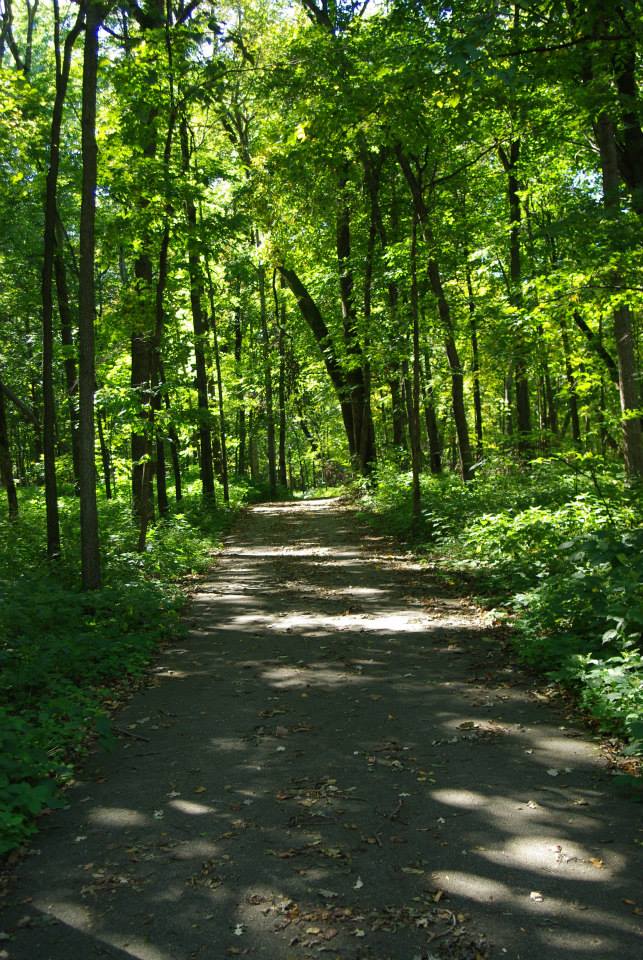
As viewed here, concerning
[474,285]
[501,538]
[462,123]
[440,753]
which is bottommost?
[440,753]

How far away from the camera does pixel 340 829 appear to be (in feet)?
12.9

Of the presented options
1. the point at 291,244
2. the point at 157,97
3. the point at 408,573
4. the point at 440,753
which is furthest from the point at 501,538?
the point at 291,244

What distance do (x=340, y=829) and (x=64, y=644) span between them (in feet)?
12.2

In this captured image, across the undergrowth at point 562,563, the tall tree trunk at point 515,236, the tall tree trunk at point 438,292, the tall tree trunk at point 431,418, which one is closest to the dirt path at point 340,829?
the undergrowth at point 562,563

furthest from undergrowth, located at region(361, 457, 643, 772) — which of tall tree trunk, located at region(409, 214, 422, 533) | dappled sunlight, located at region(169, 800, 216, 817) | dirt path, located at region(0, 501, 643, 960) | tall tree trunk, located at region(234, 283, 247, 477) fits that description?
tall tree trunk, located at region(234, 283, 247, 477)

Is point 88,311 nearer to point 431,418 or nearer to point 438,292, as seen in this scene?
point 438,292

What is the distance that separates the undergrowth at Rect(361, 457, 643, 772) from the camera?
202 inches

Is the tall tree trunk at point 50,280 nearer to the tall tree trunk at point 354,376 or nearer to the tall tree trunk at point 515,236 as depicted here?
the tall tree trunk at point 515,236

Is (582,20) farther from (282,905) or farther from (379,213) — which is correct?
(379,213)

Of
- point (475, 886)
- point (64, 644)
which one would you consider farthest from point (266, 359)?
point (475, 886)

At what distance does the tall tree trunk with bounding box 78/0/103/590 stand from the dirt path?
8.32 ft

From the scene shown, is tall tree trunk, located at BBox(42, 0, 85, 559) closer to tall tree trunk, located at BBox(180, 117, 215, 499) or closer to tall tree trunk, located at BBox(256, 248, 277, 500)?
tall tree trunk, located at BBox(180, 117, 215, 499)

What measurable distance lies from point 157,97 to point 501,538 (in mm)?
9097

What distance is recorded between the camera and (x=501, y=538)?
9555 mm
